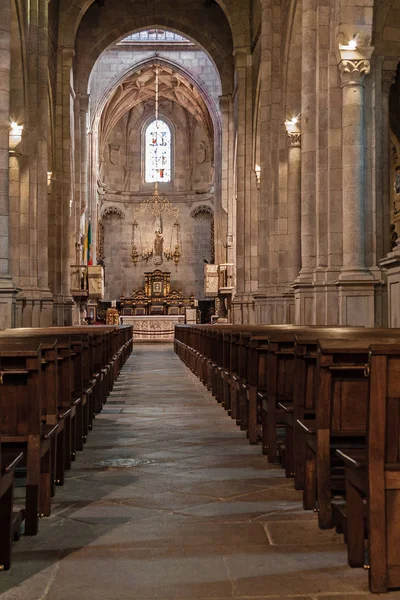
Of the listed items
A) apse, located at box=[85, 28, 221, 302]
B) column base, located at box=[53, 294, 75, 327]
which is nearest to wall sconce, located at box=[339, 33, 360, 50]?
column base, located at box=[53, 294, 75, 327]

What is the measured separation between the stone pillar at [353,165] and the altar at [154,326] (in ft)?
72.9

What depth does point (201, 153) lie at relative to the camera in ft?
139

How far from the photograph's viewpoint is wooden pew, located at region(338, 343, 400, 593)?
278 centimetres

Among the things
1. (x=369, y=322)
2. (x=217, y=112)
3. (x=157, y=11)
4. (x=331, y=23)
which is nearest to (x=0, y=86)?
(x=331, y=23)

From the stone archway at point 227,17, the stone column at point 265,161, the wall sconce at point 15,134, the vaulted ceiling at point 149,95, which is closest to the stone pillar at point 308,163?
the stone column at point 265,161

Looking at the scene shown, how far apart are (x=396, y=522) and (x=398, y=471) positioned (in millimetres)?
179

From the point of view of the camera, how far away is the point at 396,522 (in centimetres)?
283

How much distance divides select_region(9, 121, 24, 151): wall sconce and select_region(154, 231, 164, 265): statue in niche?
80.8 feet

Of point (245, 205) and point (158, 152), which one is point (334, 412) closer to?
point (245, 205)

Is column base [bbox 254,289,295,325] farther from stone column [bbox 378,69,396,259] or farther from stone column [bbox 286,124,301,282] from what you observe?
stone column [bbox 378,69,396,259]

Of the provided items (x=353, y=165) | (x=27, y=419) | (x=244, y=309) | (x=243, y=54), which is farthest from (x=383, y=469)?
(x=243, y=54)

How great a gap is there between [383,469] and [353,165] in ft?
31.3

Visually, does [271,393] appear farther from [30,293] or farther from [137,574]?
[30,293]

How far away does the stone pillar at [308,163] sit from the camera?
1348 centimetres
